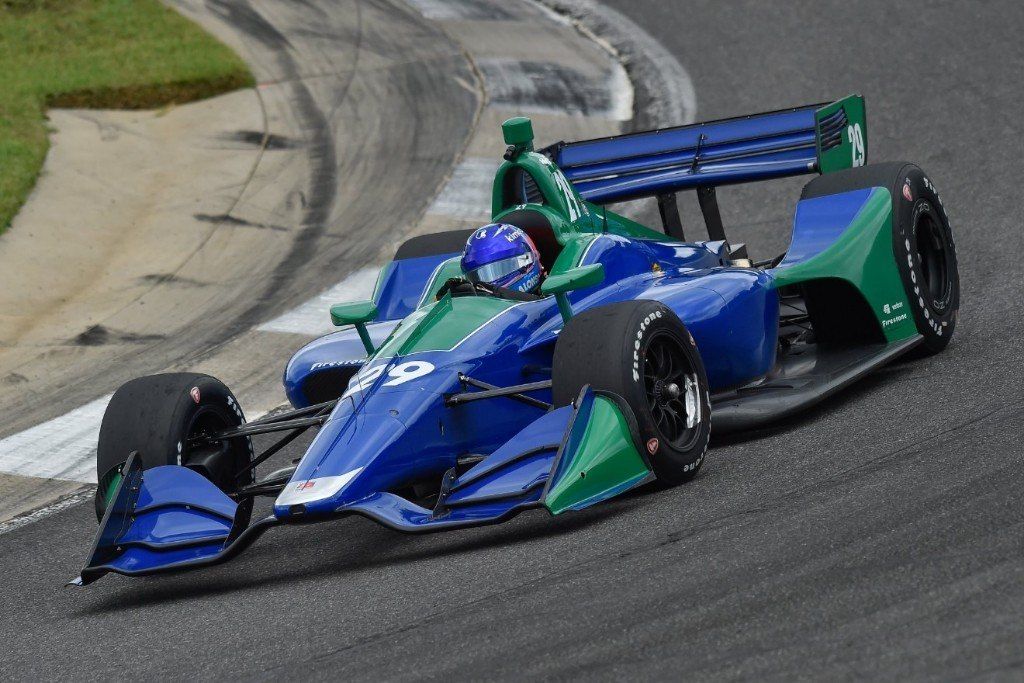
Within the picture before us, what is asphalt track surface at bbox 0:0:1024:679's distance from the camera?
418cm

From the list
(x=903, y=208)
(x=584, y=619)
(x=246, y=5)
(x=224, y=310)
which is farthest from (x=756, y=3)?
(x=584, y=619)

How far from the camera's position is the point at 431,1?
59.1ft

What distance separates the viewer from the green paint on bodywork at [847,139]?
844 cm

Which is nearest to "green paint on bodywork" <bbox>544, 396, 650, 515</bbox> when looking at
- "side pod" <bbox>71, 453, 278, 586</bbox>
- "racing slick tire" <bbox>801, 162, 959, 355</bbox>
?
"side pod" <bbox>71, 453, 278, 586</bbox>

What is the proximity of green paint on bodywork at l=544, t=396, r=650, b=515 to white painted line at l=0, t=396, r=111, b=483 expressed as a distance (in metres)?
3.43

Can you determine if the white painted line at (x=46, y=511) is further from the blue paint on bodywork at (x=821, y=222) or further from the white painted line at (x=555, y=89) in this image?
the white painted line at (x=555, y=89)

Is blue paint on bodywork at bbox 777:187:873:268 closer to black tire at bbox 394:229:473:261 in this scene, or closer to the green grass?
black tire at bbox 394:229:473:261

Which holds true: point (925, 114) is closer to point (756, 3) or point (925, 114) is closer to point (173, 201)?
point (756, 3)

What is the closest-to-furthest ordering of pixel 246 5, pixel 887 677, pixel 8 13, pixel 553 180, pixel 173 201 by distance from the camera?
pixel 887 677, pixel 553 180, pixel 173 201, pixel 8 13, pixel 246 5

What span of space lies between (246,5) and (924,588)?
47.0 ft

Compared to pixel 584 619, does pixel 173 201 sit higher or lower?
lower

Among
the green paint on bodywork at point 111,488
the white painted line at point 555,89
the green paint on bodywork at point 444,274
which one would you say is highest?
the green paint on bodywork at point 444,274

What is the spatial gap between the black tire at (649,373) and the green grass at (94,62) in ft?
25.5

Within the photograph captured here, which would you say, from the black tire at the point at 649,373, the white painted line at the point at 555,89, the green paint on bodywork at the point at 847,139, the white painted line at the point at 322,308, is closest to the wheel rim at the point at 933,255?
the green paint on bodywork at the point at 847,139
